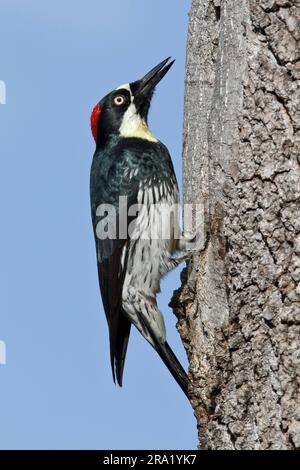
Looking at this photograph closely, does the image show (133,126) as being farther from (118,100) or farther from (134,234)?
(134,234)

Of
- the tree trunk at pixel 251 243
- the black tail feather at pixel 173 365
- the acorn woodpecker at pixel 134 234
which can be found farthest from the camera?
the acorn woodpecker at pixel 134 234

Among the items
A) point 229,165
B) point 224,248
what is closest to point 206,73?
point 229,165

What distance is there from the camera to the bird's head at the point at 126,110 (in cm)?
590

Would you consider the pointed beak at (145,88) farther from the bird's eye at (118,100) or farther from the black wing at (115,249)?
the black wing at (115,249)

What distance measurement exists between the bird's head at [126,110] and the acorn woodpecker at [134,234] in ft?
0.38

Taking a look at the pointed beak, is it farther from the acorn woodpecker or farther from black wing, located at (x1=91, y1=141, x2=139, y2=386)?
black wing, located at (x1=91, y1=141, x2=139, y2=386)

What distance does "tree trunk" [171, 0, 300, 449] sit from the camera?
3.55m

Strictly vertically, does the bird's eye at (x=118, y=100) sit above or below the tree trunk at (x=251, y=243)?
above

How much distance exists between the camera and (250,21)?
3.95m

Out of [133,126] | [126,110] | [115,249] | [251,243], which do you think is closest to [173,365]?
[115,249]

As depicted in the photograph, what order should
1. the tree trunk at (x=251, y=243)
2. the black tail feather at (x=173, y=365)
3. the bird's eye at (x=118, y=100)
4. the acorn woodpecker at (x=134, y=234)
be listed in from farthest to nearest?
the bird's eye at (x=118, y=100)
the acorn woodpecker at (x=134, y=234)
the black tail feather at (x=173, y=365)
the tree trunk at (x=251, y=243)

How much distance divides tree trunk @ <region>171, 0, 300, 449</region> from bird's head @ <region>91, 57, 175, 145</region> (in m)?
1.53

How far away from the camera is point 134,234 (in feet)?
17.8

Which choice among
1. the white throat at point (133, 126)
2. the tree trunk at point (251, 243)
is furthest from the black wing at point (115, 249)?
the tree trunk at point (251, 243)
